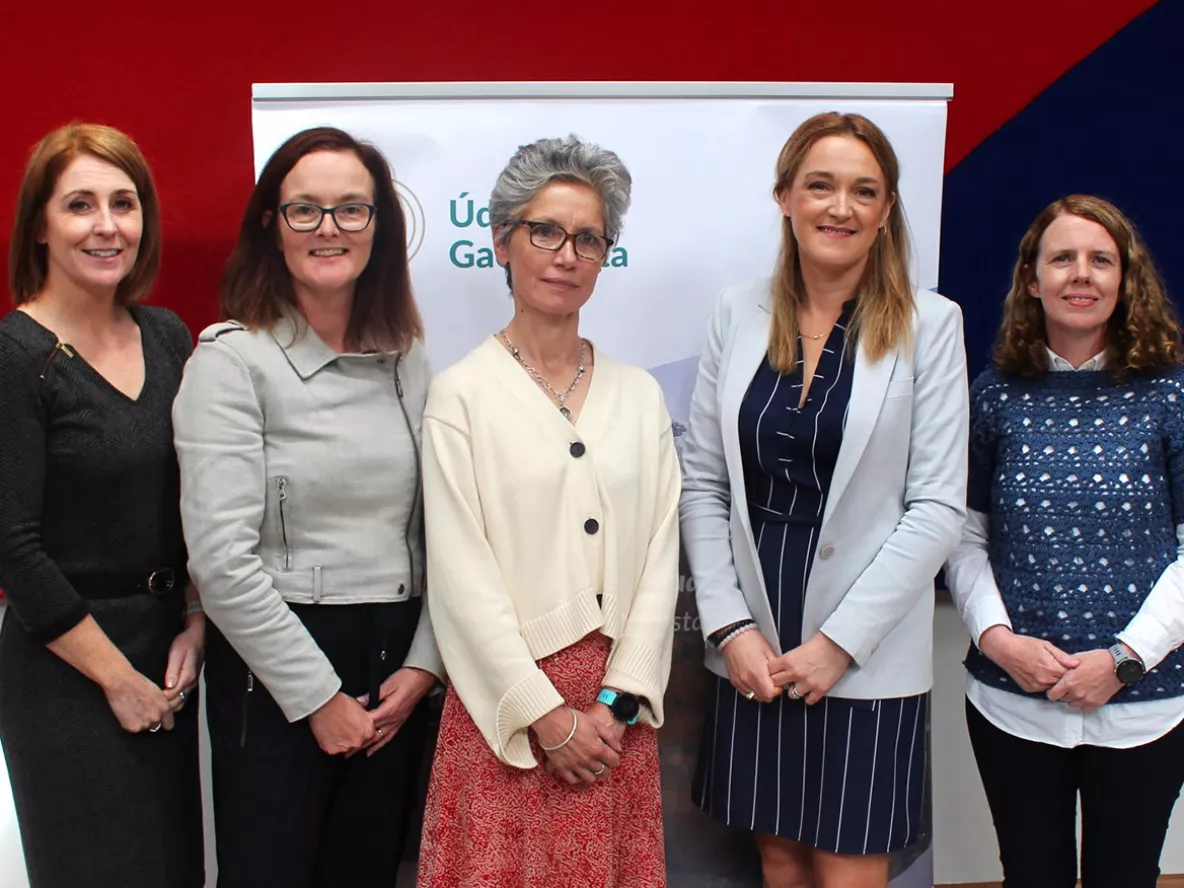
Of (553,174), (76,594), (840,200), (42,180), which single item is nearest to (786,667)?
(840,200)

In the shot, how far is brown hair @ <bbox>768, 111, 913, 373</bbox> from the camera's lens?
1.81 meters

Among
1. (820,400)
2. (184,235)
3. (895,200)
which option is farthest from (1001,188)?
(184,235)

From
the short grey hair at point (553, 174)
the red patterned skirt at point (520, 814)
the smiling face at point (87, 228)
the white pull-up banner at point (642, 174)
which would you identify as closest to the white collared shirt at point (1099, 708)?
the white pull-up banner at point (642, 174)

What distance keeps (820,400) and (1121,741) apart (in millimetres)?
864

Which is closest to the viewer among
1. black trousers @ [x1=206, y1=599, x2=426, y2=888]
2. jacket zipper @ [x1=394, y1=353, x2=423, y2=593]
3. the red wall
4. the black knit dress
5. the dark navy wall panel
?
the black knit dress

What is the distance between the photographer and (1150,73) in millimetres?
2686

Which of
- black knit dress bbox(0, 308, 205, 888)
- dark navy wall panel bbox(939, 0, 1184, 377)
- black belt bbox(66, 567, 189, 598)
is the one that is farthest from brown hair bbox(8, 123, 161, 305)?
dark navy wall panel bbox(939, 0, 1184, 377)

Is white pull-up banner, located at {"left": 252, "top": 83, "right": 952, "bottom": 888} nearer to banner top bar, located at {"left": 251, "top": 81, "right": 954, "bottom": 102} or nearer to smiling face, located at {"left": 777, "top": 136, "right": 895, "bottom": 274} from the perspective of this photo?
banner top bar, located at {"left": 251, "top": 81, "right": 954, "bottom": 102}

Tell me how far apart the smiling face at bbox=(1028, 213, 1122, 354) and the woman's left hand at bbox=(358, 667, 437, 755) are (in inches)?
56.5

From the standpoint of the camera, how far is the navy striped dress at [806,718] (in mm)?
1838

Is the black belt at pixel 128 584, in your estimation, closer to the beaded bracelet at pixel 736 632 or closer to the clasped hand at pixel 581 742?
the clasped hand at pixel 581 742

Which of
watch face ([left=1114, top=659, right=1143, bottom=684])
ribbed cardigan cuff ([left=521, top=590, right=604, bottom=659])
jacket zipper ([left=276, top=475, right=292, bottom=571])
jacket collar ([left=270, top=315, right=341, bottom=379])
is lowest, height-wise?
watch face ([left=1114, top=659, right=1143, bottom=684])

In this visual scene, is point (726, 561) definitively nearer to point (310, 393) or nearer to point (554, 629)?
point (554, 629)

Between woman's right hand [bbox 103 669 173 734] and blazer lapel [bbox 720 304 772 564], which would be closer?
woman's right hand [bbox 103 669 173 734]
